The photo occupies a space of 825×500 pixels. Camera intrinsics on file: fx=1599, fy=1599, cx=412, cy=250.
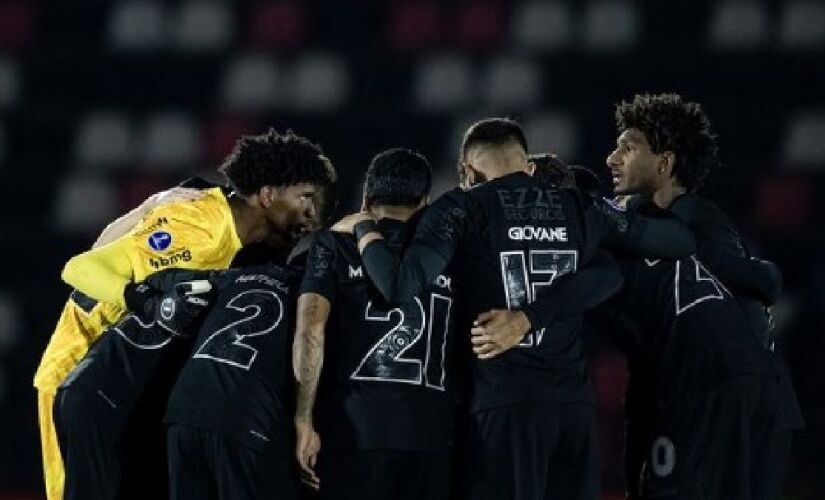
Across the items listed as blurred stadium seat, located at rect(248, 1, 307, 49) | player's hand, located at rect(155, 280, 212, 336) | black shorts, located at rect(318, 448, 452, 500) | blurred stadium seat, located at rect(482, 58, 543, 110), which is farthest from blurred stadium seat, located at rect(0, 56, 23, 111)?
black shorts, located at rect(318, 448, 452, 500)

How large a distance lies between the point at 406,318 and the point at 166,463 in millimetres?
1183

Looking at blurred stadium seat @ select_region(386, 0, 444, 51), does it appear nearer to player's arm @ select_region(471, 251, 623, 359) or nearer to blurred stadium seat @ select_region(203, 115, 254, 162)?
blurred stadium seat @ select_region(203, 115, 254, 162)

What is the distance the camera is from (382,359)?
16.3 feet

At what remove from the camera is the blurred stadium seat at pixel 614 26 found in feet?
37.9

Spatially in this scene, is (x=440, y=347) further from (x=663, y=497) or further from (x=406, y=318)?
(x=663, y=497)

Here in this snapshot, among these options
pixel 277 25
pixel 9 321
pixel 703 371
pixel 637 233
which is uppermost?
pixel 277 25

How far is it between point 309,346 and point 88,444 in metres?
0.96

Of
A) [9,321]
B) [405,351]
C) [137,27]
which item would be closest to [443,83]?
[137,27]

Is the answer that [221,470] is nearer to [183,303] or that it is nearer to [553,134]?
[183,303]

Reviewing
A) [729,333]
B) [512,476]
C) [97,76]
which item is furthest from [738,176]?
[512,476]

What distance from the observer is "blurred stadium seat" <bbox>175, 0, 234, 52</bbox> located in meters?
11.9

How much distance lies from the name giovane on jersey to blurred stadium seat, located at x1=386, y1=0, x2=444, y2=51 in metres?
6.94

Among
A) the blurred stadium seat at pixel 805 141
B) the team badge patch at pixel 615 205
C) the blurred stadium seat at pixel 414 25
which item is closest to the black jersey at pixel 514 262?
the team badge patch at pixel 615 205

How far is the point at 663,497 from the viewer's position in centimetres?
541
